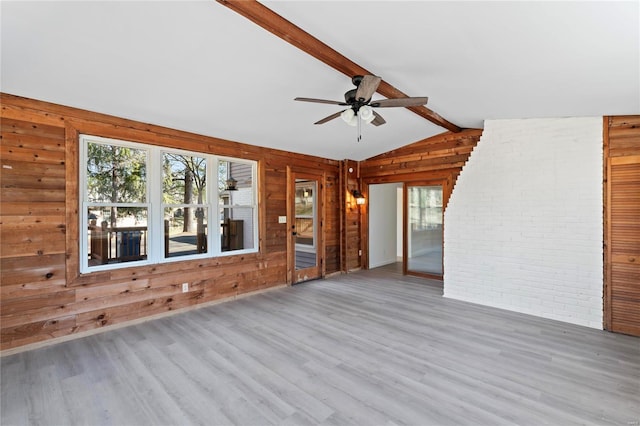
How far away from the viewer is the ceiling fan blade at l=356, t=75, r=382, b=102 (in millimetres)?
2596

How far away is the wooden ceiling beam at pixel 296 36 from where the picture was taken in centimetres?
214

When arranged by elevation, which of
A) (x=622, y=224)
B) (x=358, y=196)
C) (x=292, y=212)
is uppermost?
(x=358, y=196)

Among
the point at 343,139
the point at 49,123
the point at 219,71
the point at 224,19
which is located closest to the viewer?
the point at 224,19

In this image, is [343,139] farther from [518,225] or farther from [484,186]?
[518,225]

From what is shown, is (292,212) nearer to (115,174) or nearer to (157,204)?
(157,204)

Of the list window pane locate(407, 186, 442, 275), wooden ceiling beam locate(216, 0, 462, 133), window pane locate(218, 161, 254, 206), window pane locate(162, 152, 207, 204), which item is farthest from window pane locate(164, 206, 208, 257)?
window pane locate(407, 186, 442, 275)

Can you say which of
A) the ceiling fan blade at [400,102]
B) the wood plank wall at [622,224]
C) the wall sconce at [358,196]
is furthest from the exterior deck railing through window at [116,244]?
the wood plank wall at [622,224]

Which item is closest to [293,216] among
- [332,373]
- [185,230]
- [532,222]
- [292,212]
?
[292,212]

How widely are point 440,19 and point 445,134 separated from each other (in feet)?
11.8

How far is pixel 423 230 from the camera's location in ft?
21.1

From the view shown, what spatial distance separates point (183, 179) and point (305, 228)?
3915 millimetres

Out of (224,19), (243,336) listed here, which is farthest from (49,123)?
(243,336)

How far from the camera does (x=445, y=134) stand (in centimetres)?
545

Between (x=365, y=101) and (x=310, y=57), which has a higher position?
(x=310, y=57)
